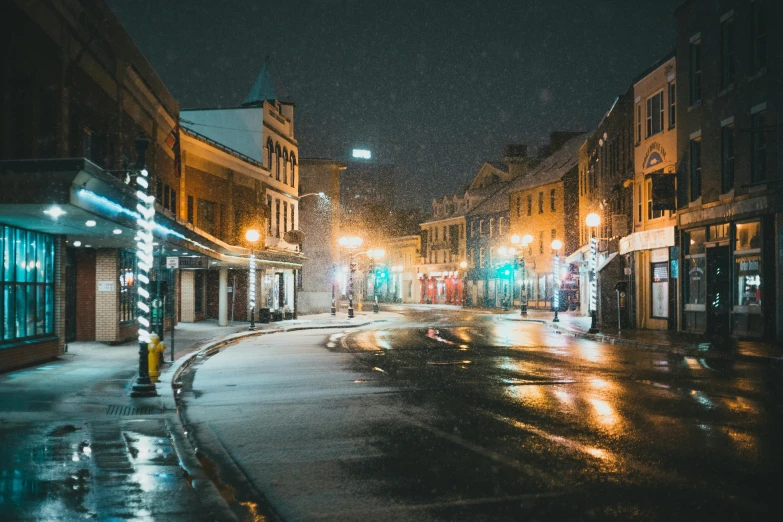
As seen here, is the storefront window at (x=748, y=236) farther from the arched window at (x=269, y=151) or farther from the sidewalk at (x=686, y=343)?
the arched window at (x=269, y=151)

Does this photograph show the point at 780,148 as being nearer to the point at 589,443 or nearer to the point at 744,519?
the point at 589,443

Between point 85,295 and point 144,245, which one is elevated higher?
point 144,245

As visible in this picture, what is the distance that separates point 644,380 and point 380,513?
10.4 meters

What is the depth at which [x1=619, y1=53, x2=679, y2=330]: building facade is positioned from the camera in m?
31.1

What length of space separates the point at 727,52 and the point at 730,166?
12.9 feet

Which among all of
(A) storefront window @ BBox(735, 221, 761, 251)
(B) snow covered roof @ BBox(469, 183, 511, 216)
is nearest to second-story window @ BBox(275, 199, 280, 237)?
(A) storefront window @ BBox(735, 221, 761, 251)

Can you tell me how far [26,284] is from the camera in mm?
18625

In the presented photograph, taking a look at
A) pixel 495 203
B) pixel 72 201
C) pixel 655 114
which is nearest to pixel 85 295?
pixel 72 201

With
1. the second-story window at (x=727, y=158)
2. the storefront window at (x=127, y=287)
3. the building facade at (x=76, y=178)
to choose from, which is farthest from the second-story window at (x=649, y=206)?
the storefront window at (x=127, y=287)

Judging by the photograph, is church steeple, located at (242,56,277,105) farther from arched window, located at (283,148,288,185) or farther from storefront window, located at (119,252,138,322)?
storefront window, located at (119,252,138,322)

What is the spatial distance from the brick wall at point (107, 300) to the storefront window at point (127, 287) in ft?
2.41

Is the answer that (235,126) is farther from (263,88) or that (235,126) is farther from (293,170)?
(293,170)

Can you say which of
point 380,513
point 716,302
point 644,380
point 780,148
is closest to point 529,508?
point 380,513

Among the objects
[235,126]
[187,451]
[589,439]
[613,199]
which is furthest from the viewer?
[235,126]
